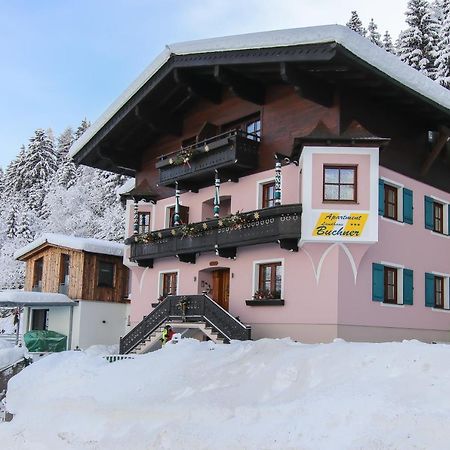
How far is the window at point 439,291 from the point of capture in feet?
72.8

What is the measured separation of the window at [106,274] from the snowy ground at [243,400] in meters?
14.5

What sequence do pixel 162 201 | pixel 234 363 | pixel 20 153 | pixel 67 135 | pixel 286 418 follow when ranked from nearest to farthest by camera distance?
pixel 286 418
pixel 234 363
pixel 162 201
pixel 20 153
pixel 67 135

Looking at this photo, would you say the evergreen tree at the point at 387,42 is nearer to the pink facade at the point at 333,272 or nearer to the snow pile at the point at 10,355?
the pink facade at the point at 333,272

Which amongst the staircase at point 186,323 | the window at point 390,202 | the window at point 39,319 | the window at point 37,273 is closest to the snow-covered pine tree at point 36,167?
the window at point 37,273

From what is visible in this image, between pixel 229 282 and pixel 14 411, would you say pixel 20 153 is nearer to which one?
pixel 229 282

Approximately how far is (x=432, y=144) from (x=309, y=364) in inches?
499

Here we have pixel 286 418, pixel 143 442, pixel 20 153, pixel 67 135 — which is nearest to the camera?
pixel 286 418

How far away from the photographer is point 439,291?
22469 millimetres

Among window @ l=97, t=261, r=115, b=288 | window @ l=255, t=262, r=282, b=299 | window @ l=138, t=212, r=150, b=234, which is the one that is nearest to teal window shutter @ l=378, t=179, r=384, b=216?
window @ l=255, t=262, r=282, b=299

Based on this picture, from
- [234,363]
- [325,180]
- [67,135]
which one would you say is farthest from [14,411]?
[67,135]

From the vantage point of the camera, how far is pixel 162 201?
26.1 meters

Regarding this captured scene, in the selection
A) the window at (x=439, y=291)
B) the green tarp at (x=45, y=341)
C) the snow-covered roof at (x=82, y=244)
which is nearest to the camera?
the window at (x=439, y=291)

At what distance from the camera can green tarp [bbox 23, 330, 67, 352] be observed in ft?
94.3

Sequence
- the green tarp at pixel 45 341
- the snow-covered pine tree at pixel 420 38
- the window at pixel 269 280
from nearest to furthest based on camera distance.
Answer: the window at pixel 269 280
the green tarp at pixel 45 341
the snow-covered pine tree at pixel 420 38
